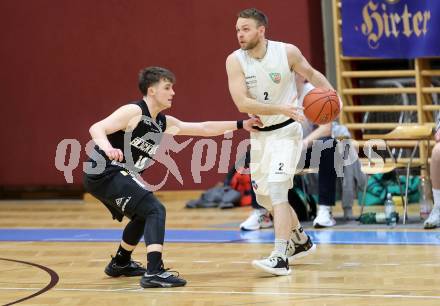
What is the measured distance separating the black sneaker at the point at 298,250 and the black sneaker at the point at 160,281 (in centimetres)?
120

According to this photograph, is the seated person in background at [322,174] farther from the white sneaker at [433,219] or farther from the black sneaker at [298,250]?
the black sneaker at [298,250]

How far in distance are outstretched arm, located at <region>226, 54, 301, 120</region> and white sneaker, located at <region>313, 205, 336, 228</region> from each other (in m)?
2.69

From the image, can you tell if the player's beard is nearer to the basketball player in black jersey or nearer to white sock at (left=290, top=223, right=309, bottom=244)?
the basketball player in black jersey

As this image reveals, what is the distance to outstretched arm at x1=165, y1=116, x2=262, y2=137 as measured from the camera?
7.34 metres

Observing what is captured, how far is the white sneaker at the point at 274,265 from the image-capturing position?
6.99 metres

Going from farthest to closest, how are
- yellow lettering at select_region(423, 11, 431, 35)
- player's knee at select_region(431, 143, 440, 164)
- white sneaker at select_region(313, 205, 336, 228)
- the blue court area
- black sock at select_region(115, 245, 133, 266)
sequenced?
yellow lettering at select_region(423, 11, 431, 35) → white sneaker at select_region(313, 205, 336, 228) → player's knee at select_region(431, 143, 440, 164) → the blue court area → black sock at select_region(115, 245, 133, 266)

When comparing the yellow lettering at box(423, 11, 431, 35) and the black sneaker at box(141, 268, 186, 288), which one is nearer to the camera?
the black sneaker at box(141, 268, 186, 288)

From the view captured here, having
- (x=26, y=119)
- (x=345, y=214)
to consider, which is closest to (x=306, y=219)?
(x=345, y=214)

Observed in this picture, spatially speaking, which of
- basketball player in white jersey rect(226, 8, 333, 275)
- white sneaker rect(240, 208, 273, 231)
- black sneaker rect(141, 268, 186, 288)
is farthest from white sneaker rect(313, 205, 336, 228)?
black sneaker rect(141, 268, 186, 288)

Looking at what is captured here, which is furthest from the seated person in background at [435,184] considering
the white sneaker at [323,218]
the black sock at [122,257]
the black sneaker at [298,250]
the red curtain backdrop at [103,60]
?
the red curtain backdrop at [103,60]

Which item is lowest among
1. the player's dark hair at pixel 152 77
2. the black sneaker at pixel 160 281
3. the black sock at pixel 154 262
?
the black sneaker at pixel 160 281

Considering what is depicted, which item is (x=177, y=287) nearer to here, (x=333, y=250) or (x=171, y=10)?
(x=333, y=250)

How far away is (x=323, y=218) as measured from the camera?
9703mm

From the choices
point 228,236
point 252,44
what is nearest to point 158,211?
point 252,44
